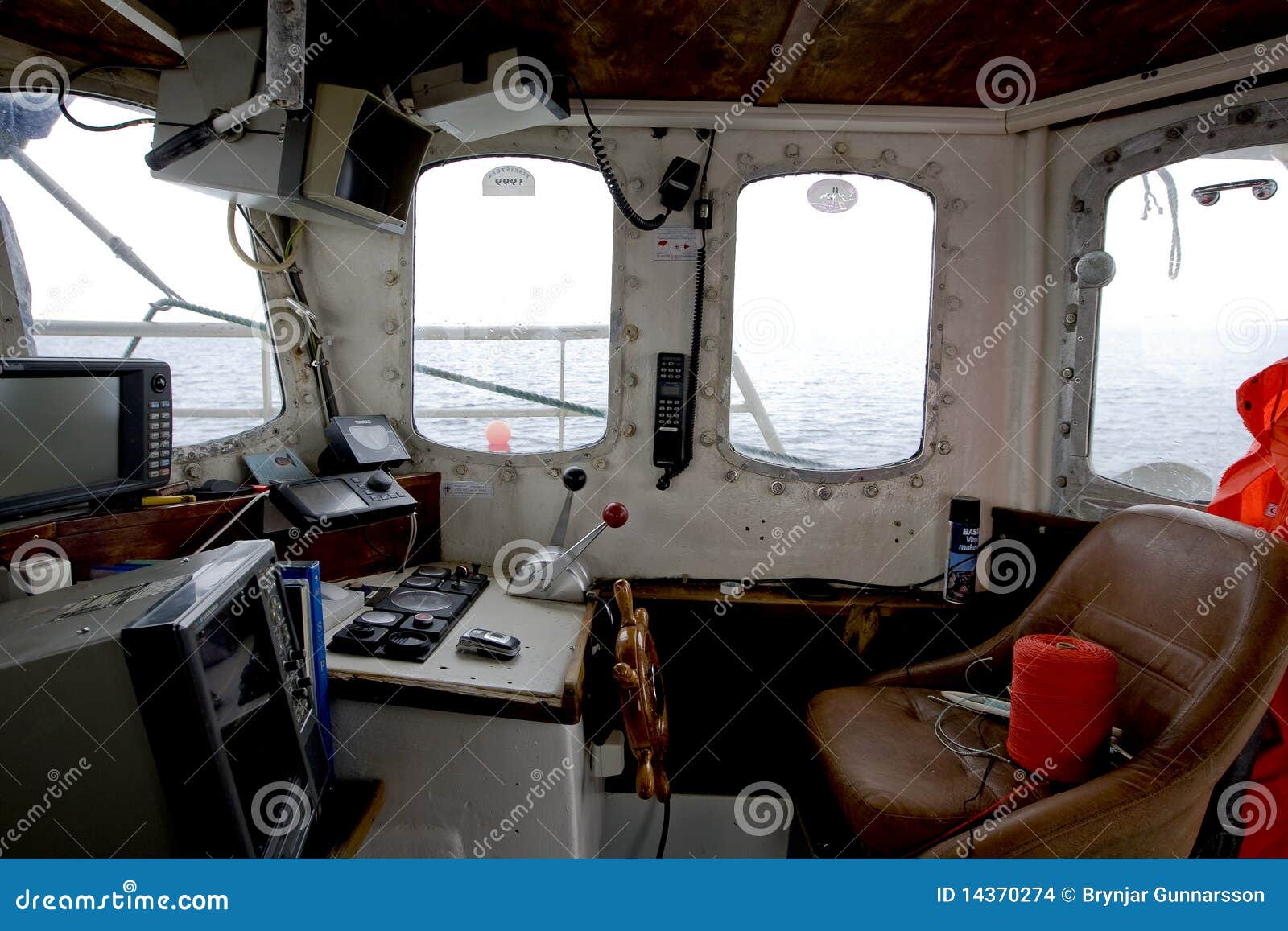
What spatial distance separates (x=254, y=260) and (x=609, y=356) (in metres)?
1.12

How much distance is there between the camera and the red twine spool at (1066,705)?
4.68 feet

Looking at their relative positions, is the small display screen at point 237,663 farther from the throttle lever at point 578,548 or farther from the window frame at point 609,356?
the window frame at point 609,356

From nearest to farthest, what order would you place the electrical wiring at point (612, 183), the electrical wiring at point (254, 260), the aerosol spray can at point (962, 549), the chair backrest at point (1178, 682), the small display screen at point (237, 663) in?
the small display screen at point (237, 663), the chair backrest at point (1178, 682), the electrical wiring at point (254, 260), the electrical wiring at point (612, 183), the aerosol spray can at point (962, 549)

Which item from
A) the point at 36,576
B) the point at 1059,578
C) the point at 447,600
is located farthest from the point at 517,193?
the point at 1059,578

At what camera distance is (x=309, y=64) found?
169 centimetres

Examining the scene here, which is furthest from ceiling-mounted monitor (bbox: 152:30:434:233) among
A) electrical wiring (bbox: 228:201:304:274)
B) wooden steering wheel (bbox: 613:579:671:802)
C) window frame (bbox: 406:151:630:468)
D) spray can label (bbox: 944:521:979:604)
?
spray can label (bbox: 944:521:979:604)

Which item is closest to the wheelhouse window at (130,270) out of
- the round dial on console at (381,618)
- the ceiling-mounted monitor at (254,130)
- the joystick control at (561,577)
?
the ceiling-mounted monitor at (254,130)

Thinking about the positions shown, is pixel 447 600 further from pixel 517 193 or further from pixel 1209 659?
pixel 1209 659

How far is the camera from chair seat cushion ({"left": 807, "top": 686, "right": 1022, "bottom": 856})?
4.77 ft

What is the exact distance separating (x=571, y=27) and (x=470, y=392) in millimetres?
1180

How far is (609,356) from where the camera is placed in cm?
225

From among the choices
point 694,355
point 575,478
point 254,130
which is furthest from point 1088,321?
point 254,130

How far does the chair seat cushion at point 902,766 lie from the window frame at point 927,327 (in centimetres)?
74

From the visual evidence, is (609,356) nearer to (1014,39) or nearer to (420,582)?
(420,582)
